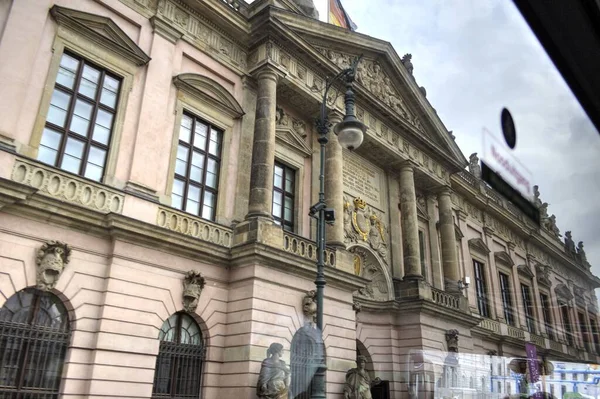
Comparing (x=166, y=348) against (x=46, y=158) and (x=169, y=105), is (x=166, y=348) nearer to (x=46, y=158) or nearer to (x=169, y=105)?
(x=46, y=158)

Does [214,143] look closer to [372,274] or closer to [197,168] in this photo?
[197,168]

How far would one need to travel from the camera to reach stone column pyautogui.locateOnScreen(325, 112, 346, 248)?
1761cm

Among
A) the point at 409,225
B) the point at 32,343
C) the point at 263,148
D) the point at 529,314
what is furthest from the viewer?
the point at 409,225

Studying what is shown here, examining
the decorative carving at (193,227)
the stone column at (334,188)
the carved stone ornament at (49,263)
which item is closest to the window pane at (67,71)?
the decorative carving at (193,227)

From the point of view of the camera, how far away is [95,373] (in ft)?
36.7

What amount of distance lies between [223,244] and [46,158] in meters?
Result: 5.33

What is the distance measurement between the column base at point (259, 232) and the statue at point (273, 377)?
3.07 m

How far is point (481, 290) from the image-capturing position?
28.4 meters

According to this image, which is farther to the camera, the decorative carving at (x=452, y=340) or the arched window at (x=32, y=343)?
the decorative carving at (x=452, y=340)

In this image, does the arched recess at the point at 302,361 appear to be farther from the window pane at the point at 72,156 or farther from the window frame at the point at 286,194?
the window pane at the point at 72,156

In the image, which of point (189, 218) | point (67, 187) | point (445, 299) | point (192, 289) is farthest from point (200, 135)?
point (445, 299)

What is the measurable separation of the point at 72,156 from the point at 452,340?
54.5 ft

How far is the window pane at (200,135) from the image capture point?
51.8 feet

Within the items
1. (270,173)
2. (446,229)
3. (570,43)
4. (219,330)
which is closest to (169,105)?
(270,173)
